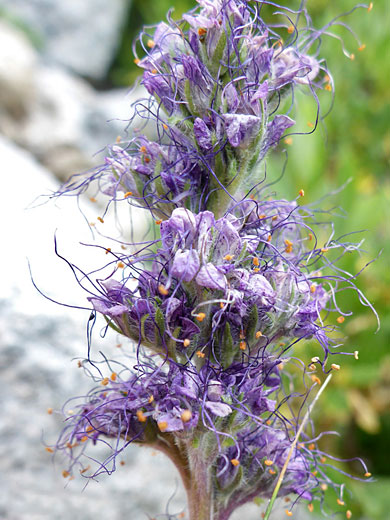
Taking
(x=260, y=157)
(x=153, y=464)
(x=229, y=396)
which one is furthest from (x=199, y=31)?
(x=153, y=464)

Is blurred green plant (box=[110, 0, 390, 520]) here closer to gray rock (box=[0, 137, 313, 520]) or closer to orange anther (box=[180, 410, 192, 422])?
gray rock (box=[0, 137, 313, 520])

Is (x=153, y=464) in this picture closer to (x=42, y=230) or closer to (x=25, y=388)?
(x=25, y=388)

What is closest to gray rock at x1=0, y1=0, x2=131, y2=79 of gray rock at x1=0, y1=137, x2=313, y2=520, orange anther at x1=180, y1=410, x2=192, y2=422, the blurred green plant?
the blurred green plant

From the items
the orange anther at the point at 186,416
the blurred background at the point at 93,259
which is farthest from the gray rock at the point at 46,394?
the orange anther at the point at 186,416

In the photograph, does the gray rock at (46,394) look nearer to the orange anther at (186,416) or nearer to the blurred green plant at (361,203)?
the blurred green plant at (361,203)

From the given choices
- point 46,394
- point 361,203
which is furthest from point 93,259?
point 361,203

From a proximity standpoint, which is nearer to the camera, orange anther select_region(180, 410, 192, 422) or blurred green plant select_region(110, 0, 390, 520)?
orange anther select_region(180, 410, 192, 422)
